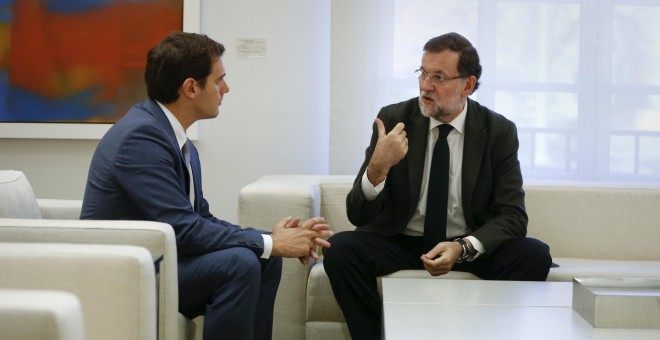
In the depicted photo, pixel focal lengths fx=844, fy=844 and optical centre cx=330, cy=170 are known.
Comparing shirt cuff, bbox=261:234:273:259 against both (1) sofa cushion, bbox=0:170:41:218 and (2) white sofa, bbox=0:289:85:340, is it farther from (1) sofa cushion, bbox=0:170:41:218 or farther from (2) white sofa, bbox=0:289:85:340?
(2) white sofa, bbox=0:289:85:340

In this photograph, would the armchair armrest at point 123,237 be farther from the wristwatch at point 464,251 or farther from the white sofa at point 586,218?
the white sofa at point 586,218

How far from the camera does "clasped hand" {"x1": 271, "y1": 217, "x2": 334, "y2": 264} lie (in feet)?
8.52

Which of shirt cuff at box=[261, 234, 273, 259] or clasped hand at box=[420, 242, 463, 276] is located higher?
shirt cuff at box=[261, 234, 273, 259]

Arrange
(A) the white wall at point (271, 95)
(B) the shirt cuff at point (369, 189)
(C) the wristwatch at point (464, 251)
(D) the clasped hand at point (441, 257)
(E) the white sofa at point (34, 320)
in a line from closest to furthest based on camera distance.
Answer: (E) the white sofa at point (34, 320) → (D) the clasped hand at point (441, 257) → (C) the wristwatch at point (464, 251) → (B) the shirt cuff at point (369, 189) → (A) the white wall at point (271, 95)

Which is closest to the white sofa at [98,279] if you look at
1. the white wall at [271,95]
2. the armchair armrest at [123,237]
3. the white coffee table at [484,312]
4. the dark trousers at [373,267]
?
the armchair armrest at [123,237]

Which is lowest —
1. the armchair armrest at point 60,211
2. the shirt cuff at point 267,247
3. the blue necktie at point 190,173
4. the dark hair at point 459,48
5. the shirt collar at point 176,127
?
the shirt cuff at point 267,247

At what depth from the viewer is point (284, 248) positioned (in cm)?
259

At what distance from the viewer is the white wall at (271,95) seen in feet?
14.7

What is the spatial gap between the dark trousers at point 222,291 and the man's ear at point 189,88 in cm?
54

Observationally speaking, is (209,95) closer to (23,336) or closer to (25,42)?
(23,336)

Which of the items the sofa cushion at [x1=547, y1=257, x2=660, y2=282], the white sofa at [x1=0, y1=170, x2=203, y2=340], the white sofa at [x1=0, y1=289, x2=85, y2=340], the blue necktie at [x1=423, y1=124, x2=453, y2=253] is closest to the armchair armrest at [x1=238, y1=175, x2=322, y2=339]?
the blue necktie at [x1=423, y1=124, x2=453, y2=253]

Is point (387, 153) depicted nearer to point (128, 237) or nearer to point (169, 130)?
point (169, 130)

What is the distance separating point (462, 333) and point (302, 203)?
1.43m

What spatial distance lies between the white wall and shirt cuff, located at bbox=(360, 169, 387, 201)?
1.51 m
